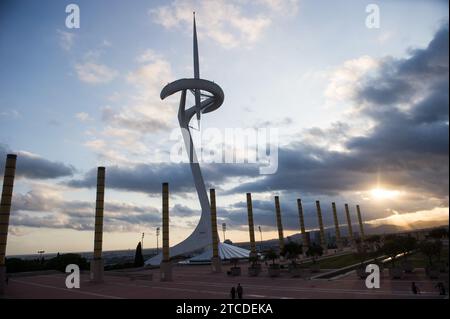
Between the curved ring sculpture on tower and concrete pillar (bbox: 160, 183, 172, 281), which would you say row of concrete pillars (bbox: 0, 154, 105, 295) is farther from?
the curved ring sculpture on tower

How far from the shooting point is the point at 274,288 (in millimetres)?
25391

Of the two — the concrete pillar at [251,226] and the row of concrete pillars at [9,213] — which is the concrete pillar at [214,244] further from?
the row of concrete pillars at [9,213]

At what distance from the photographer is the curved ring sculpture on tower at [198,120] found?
186ft

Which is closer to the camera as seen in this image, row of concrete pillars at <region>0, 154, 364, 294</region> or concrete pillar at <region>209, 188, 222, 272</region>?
row of concrete pillars at <region>0, 154, 364, 294</region>

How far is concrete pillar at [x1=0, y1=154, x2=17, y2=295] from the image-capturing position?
85.6 feet

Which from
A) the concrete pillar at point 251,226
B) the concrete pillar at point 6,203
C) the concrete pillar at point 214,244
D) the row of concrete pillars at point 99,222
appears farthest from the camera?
the concrete pillar at point 251,226

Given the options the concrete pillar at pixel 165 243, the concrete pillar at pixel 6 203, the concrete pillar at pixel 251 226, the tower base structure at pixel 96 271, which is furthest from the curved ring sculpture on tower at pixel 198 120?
the concrete pillar at pixel 6 203

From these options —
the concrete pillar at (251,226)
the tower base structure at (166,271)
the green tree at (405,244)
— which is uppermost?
the concrete pillar at (251,226)

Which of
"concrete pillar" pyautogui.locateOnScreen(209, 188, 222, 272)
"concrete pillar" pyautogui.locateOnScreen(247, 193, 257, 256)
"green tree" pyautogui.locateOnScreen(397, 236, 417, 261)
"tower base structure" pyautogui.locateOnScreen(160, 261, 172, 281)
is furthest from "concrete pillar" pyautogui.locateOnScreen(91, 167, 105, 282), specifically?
"green tree" pyautogui.locateOnScreen(397, 236, 417, 261)

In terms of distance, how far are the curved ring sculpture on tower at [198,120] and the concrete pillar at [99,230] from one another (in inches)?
970

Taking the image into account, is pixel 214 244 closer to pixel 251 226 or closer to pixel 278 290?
pixel 251 226

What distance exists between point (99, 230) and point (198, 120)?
29490 millimetres

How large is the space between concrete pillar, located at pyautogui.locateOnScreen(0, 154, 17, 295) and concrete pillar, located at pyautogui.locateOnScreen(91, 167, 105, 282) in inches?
304
